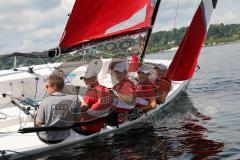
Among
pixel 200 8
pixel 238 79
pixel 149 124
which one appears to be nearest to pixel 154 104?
pixel 149 124

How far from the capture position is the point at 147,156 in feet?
25.7

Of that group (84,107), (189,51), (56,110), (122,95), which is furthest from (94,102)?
(189,51)

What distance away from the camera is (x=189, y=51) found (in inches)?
441

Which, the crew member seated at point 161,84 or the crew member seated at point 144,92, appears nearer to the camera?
the crew member seated at point 144,92

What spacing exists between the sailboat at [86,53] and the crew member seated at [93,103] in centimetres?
29

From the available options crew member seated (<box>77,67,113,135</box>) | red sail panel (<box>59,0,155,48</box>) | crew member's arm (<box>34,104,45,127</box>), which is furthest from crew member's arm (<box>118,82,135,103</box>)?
crew member's arm (<box>34,104,45,127</box>)

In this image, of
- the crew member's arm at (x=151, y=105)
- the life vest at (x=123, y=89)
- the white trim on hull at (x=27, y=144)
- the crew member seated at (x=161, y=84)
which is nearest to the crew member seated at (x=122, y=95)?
the life vest at (x=123, y=89)

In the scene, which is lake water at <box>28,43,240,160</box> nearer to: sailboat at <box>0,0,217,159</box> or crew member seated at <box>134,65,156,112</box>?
sailboat at <box>0,0,217,159</box>

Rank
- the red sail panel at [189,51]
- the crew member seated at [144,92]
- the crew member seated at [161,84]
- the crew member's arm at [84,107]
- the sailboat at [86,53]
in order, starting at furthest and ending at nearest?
the red sail panel at [189,51]
the crew member seated at [161,84]
the crew member seated at [144,92]
the crew member's arm at [84,107]
the sailboat at [86,53]

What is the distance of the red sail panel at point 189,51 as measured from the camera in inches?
432

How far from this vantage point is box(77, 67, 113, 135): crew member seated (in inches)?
323

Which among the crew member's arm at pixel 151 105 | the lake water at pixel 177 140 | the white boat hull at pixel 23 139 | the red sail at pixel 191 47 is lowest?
the lake water at pixel 177 140

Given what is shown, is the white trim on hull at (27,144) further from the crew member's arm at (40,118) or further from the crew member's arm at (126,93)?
the crew member's arm at (126,93)

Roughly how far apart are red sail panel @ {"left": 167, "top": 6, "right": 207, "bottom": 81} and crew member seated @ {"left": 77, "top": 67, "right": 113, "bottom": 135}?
10.0ft
